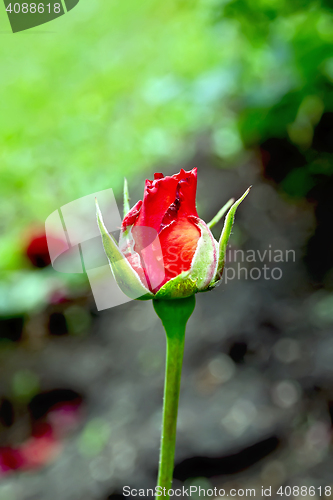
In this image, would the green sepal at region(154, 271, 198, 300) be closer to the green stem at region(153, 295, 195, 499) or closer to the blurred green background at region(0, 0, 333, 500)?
the green stem at region(153, 295, 195, 499)

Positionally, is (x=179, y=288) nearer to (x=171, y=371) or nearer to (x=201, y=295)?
(x=171, y=371)

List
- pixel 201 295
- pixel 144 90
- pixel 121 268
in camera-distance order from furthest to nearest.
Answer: pixel 144 90, pixel 201 295, pixel 121 268

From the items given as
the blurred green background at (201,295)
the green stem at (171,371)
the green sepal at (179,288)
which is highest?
the green sepal at (179,288)

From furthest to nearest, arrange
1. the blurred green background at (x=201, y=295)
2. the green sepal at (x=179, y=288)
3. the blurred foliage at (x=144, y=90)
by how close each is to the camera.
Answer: the blurred foliage at (x=144, y=90) < the blurred green background at (x=201, y=295) < the green sepal at (x=179, y=288)

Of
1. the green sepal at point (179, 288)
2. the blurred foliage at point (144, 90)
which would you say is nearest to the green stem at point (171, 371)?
the green sepal at point (179, 288)

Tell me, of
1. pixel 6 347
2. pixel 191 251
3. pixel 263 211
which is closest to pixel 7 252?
pixel 6 347

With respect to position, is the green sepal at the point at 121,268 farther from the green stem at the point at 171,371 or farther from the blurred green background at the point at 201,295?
the blurred green background at the point at 201,295

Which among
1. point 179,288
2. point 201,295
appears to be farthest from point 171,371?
point 201,295
